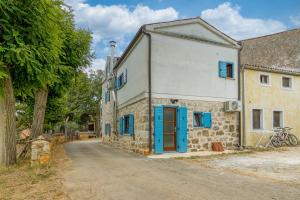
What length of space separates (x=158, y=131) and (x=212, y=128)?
3.24m

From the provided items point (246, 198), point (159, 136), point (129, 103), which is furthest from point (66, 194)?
point (129, 103)

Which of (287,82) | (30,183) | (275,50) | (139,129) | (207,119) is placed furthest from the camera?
(275,50)

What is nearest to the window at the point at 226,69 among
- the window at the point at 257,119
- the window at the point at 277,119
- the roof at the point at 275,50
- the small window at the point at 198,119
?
the small window at the point at 198,119

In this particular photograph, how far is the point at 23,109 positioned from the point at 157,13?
1428cm

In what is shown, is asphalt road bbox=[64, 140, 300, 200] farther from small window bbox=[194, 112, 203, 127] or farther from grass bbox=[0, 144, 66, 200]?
small window bbox=[194, 112, 203, 127]

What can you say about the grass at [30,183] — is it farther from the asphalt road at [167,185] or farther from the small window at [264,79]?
the small window at [264,79]

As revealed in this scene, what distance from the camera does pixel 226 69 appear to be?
14922 millimetres

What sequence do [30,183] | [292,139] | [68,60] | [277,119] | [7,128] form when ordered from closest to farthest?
[30,183] < [7,128] < [68,60] < [292,139] < [277,119]

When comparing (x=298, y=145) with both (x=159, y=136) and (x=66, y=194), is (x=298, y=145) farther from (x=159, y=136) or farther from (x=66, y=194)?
(x=66, y=194)

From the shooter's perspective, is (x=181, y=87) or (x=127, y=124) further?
(x=127, y=124)

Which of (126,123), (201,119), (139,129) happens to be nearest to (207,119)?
(201,119)

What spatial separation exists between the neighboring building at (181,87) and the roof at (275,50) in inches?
461

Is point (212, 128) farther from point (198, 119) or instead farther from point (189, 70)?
point (189, 70)

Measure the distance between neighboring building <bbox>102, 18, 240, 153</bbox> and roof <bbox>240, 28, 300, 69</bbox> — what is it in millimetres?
11721
